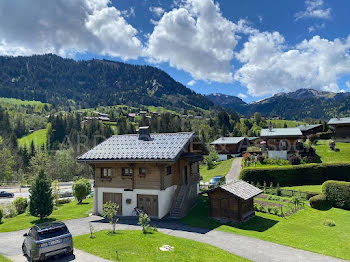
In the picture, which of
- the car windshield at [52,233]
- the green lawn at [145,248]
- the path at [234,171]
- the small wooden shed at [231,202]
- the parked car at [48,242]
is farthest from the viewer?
the path at [234,171]

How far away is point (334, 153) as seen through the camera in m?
56.4

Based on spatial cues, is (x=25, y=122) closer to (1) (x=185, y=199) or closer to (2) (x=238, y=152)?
(2) (x=238, y=152)

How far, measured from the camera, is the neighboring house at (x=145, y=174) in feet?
81.9

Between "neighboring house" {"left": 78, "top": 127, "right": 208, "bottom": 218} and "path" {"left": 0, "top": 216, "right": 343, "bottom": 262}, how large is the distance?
6.60ft

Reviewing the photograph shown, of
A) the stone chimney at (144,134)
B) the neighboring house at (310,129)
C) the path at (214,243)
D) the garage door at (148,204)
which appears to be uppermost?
the neighboring house at (310,129)

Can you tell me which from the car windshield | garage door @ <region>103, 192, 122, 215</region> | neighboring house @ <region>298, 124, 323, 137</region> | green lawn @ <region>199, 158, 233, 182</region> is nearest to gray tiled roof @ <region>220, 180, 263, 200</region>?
garage door @ <region>103, 192, 122, 215</region>

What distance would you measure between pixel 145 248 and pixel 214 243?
528 cm

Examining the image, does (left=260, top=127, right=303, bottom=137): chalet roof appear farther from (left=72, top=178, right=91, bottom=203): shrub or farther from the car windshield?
the car windshield

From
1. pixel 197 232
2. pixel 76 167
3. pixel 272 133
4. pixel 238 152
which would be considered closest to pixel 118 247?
pixel 197 232

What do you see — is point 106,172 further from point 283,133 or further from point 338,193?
point 283,133

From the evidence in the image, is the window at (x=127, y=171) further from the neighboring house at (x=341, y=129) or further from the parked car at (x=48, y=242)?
the neighboring house at (x=341, y=129)

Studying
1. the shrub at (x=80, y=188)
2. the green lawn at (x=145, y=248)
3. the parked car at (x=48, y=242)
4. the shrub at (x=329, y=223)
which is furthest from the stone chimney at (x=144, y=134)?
the shrub at (x=329, y=223)

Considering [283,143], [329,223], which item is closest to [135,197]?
[329,223]

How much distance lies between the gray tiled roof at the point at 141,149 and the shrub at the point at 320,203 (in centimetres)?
1633
